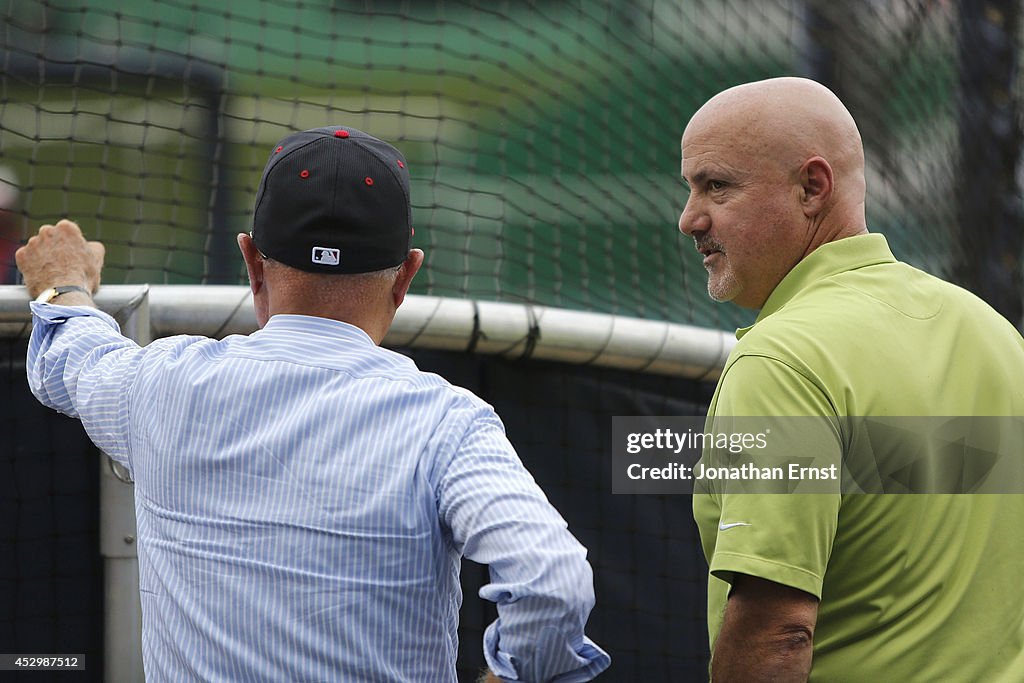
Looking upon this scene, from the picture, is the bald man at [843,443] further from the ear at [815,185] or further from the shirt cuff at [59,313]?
the shirt cuff at [59,313]

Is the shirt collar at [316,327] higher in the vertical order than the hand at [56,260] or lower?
lower

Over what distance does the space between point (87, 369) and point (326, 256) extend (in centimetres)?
43

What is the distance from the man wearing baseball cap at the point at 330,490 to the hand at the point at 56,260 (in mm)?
480

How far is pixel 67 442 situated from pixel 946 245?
3206 mm

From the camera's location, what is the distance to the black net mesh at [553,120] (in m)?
4.32

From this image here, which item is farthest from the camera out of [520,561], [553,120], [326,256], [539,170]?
[539,170]

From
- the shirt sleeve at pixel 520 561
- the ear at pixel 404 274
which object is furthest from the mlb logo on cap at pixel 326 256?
the shirt sleeve at pixel 520 561

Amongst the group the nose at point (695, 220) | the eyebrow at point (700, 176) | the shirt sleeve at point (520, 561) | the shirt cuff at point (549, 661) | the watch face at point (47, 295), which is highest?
the eyebrow at point (700, 176)

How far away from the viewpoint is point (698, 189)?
2.09 metres

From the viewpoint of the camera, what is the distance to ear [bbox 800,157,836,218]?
2.01 meters

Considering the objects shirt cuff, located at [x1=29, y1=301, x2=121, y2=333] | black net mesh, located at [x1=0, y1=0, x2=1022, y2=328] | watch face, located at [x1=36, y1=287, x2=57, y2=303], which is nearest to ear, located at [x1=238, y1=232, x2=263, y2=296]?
shirt cuff, located at [x1=29, y1=301, x2=121, y2=333]

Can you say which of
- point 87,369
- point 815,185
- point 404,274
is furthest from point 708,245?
point 87,369

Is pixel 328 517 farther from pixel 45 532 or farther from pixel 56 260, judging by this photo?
pixel 45 532

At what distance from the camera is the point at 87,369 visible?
1.78 meters
